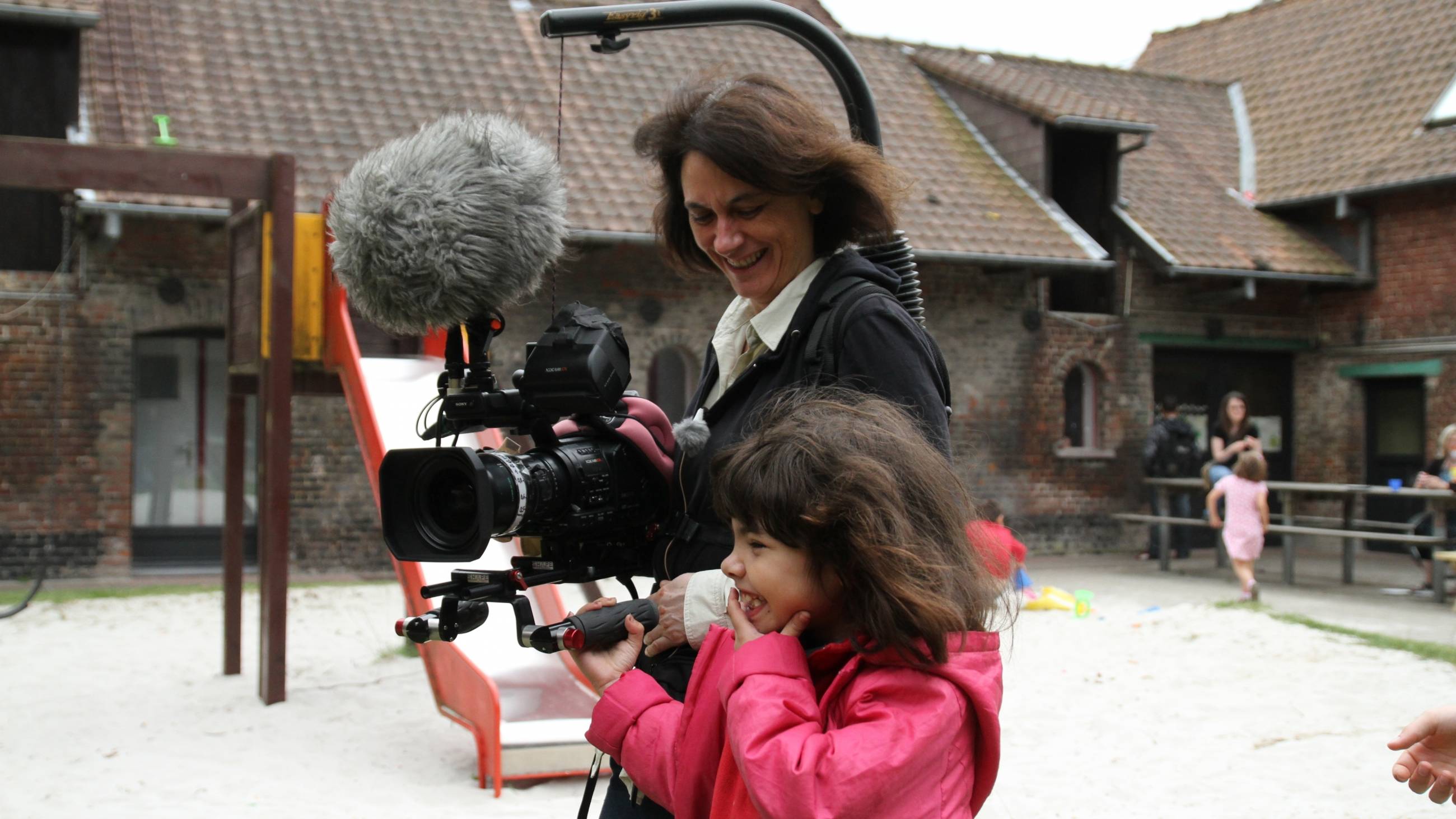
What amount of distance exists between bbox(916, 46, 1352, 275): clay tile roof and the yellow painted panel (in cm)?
941

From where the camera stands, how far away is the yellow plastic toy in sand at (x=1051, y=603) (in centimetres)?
921

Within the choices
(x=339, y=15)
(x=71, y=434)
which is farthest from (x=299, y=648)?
(x=339, y=15)

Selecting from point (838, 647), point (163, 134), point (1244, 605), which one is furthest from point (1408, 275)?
point (838, 647)

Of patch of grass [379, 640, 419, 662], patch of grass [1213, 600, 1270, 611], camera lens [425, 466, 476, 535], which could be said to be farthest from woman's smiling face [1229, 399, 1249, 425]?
camera lens [425, 466, 476, 535]

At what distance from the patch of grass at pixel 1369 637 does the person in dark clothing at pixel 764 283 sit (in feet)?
21.3

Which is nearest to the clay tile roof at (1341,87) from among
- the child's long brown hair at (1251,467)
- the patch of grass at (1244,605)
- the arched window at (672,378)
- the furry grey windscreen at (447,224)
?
the child's long brown hair at (1251,467)

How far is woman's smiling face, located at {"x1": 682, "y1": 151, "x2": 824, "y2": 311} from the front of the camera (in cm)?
188

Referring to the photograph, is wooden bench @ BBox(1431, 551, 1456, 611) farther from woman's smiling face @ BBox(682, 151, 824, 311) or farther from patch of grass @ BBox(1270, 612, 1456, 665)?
woman's smiling face @ BBox(682, 151, 824, 311)

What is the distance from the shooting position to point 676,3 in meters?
2.71

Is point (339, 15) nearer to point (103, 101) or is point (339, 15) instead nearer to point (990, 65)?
point (103, 101)

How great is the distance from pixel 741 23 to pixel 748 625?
169 cm

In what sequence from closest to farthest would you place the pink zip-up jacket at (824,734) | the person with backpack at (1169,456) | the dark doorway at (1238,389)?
the pink zip-up jacket at (824,734) → the person with backpack at (1169,456) → the dark doorway at (1238,389)

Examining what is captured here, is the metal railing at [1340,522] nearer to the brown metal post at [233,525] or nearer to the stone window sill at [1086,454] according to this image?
the stone window sill at [1086,454]

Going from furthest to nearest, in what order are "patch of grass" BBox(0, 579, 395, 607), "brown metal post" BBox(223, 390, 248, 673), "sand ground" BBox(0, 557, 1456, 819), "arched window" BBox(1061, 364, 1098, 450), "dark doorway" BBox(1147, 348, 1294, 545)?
"dark doorway" BBox(1147, 348, 1294, 545) → "arched window" BBox(1061, 364, 1098, 450) → "patch of grass" BBox(0, 579, 395, 607) → "brown metal post" BBox(223, 390, 248, 673) → "sand ground" BBox(0, 557, 1456, 819)
